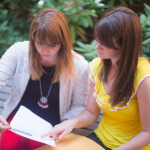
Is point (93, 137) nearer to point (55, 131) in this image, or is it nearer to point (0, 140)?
point (55, 131)

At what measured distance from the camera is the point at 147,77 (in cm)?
100

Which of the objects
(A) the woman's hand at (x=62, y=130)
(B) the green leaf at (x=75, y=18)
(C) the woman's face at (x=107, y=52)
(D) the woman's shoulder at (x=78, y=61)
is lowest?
(A) the woman's hand at (x=62, y=130)

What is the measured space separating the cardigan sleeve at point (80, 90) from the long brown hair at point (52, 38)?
3.1 inches

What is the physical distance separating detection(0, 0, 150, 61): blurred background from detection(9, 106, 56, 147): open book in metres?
1.02

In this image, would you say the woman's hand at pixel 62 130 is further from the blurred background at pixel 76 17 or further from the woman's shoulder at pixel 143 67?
the blurred background at pixel 76 17

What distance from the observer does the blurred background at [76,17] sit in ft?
6.74

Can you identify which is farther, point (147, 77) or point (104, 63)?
point (104, 63)

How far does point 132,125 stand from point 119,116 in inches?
5.0

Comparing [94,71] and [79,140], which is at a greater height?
[94,71]

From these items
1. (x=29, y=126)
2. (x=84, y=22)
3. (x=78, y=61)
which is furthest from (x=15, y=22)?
(x=29, y=126)

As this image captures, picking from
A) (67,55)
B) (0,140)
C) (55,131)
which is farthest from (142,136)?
(0,140)

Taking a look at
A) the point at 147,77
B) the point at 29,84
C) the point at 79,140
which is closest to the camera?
the point at 147,77

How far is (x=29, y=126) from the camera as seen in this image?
110cm

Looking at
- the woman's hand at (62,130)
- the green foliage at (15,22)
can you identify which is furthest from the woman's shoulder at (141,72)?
the green foliage at (15,22)
